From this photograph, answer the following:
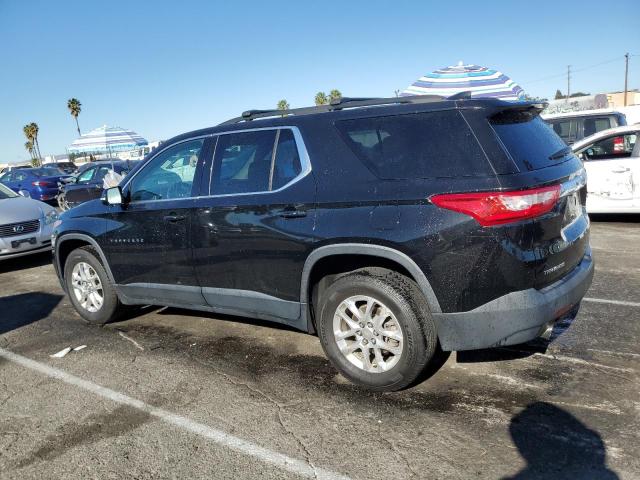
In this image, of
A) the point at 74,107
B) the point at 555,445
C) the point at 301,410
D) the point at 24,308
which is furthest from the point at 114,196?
the point at 74,107

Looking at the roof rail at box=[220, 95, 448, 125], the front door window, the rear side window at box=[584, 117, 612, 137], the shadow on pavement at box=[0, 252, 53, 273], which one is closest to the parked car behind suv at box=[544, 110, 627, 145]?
the rear side window at box=[584, 117, 612, 137]

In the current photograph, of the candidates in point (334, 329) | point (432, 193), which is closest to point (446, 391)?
point (334, 329)

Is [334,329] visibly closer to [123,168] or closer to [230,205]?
[230,205]

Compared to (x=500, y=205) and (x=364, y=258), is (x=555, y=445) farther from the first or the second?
(x=364, y=258)

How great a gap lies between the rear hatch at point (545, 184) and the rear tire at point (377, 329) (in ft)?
2.41

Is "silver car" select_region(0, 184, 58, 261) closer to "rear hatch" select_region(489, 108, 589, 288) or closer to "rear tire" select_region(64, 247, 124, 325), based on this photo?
"rear tire" select_region(64, 247, 124, 325)

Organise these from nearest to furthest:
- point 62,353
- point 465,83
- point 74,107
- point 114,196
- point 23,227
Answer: point 62,353, point 114,196, point 23,227, point 465,83, point 74,107

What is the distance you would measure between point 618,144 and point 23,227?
9.94m

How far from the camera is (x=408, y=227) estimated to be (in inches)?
122

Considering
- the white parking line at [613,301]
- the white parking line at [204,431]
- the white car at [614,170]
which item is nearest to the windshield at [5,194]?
the white parking line at [204,431]

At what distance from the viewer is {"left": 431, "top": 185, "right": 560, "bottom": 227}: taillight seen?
9.48ft

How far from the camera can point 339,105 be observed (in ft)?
12.5

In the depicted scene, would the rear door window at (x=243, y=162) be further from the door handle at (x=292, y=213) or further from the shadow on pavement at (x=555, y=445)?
the shadow on pavement at (x=555, y=445)

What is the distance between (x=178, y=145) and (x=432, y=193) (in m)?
2.49
